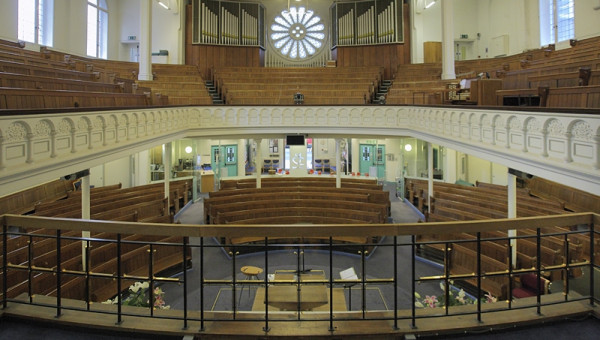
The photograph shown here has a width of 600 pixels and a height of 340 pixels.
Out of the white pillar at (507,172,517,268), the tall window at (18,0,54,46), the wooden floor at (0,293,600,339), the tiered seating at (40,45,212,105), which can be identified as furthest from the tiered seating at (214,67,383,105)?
the wooden floor at (0,293,600,339)

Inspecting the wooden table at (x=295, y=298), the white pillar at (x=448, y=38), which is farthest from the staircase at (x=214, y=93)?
the wooden table at (x=295, y=298)

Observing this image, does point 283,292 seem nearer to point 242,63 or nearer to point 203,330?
point 203,330

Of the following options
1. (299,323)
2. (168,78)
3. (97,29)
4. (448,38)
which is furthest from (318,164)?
(299,323)

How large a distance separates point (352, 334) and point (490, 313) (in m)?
0.92

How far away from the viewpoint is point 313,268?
8.03m

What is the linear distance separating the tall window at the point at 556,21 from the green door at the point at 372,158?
26.8 ft

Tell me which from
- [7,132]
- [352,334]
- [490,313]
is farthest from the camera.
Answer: [7,132]

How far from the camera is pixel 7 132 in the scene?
11.8ft

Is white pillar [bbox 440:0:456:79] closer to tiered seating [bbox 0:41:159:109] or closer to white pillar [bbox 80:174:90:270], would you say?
tiered seating [bbox 0:41:159:109]

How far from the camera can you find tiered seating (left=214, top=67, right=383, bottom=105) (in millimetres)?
13391

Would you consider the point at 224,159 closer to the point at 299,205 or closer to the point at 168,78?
the point at 168,78

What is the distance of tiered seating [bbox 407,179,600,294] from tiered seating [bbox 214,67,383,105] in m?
4.18

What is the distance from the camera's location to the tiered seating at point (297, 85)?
43.9 ft

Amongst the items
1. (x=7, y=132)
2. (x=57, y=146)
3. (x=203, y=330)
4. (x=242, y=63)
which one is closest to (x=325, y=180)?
(x=242, y=63)
